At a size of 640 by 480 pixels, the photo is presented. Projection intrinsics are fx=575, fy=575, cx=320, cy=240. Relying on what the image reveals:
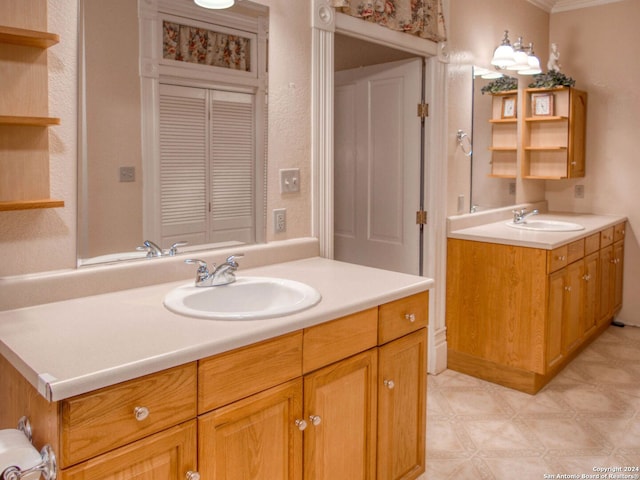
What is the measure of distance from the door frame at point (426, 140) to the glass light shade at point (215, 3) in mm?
431

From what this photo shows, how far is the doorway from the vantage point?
324 cm

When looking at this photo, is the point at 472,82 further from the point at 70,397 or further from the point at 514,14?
the point at 70,397

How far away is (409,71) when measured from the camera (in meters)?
3.19

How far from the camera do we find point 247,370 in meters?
1.47

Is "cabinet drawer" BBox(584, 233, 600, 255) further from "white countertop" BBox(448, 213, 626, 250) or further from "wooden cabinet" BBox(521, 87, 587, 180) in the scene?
"wooden cabinet" BBox(521, 87, 587, 180)

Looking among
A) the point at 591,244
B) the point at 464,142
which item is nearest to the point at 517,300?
the point at 591,244

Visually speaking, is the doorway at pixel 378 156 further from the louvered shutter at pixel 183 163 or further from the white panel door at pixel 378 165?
the louvered shutter at pixel 183 163

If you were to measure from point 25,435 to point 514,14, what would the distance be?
3.84 m

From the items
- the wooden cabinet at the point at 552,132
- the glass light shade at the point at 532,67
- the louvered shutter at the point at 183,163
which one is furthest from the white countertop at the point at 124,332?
the wooden cabinet at the point at 552,132

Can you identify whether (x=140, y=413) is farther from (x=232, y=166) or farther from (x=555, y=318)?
(x=555, y=318)

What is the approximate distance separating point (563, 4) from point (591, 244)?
1954 millimetres

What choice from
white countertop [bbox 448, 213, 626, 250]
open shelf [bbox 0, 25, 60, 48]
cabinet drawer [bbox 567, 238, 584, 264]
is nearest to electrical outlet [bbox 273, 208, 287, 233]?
open shelf [bbox 0, 25, 60, 48]

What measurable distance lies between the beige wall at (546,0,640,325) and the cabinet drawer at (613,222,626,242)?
0.09 metres

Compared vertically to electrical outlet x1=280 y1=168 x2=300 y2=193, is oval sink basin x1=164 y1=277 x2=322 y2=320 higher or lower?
lower
